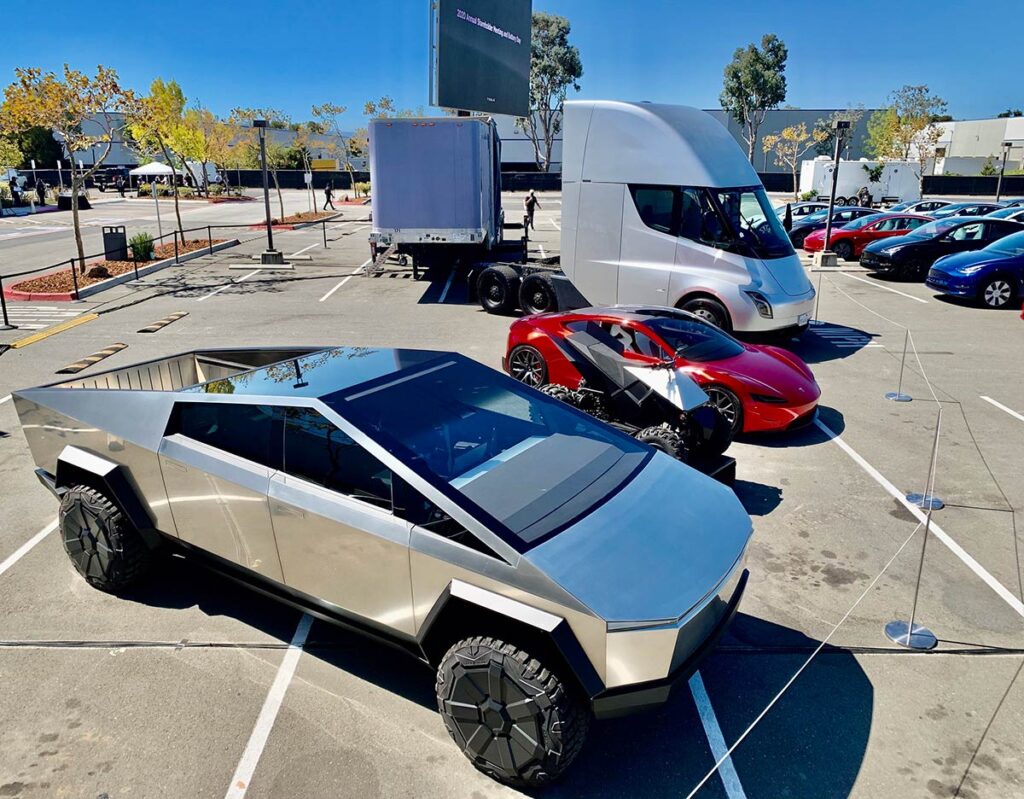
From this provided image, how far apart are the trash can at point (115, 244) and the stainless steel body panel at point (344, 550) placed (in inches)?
770

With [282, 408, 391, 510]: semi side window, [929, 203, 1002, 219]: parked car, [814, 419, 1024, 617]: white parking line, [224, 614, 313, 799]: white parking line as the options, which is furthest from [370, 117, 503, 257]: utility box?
[929, 203, 1002, 219]: parked car

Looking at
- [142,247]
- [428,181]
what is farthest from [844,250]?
[142,247]

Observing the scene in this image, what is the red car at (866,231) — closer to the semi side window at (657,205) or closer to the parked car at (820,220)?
the parked car at (820,220)

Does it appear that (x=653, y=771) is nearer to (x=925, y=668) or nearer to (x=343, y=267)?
(x=925, y=668)

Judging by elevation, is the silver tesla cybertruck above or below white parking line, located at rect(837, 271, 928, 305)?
above

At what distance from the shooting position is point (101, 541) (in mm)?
4828

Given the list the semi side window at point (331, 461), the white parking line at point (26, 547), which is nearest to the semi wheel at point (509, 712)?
the semi side window at point (331, 461)

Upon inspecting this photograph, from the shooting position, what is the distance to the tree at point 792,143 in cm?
5284

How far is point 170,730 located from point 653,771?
8.07 ft

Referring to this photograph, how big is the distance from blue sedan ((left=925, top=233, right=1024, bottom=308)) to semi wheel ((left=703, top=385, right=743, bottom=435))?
10.8 meters

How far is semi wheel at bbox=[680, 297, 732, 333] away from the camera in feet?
38.6

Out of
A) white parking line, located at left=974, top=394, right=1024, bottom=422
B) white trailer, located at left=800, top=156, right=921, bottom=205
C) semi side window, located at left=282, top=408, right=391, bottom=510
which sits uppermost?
white trailer, located at left=800, top=156, right=921, bottom=205

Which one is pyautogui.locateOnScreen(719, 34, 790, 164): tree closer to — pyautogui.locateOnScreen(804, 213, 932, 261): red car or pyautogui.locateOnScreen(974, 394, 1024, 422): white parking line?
pyautogui.locateOnScreen(804, 213, 932, 261): red car

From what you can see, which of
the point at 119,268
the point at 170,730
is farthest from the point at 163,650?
the point at 119,268
